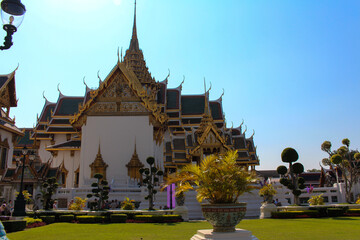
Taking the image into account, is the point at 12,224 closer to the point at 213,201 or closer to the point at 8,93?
the point at 213,201

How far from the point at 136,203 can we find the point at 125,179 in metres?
4.61

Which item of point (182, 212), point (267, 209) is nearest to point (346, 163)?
point (267, 209)

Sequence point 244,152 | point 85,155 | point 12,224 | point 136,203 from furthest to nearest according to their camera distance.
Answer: point 244,152, point 85,155, point 136,203, point 12,224

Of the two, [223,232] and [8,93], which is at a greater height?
[8,93]

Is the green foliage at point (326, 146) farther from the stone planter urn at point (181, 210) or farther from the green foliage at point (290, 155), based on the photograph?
the stone planter urn at point (181, 210)

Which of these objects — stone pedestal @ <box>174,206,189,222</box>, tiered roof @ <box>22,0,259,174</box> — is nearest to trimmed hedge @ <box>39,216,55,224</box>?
stone pedestal @ <box>174,206,189,222</box>

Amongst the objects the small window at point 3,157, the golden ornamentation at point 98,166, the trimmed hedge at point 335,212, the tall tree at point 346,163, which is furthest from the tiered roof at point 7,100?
the tall tree at point 346,163

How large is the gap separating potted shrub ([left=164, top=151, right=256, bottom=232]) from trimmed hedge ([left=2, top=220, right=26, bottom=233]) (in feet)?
20.9

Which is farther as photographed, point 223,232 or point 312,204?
point 312,204

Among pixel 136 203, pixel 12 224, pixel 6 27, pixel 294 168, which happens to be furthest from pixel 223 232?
pixel 136 203

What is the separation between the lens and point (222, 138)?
21.2m

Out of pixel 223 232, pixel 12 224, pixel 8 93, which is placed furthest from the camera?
pixel 8 93

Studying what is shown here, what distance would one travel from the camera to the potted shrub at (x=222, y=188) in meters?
5.36

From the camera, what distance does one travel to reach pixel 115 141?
22547 mm
